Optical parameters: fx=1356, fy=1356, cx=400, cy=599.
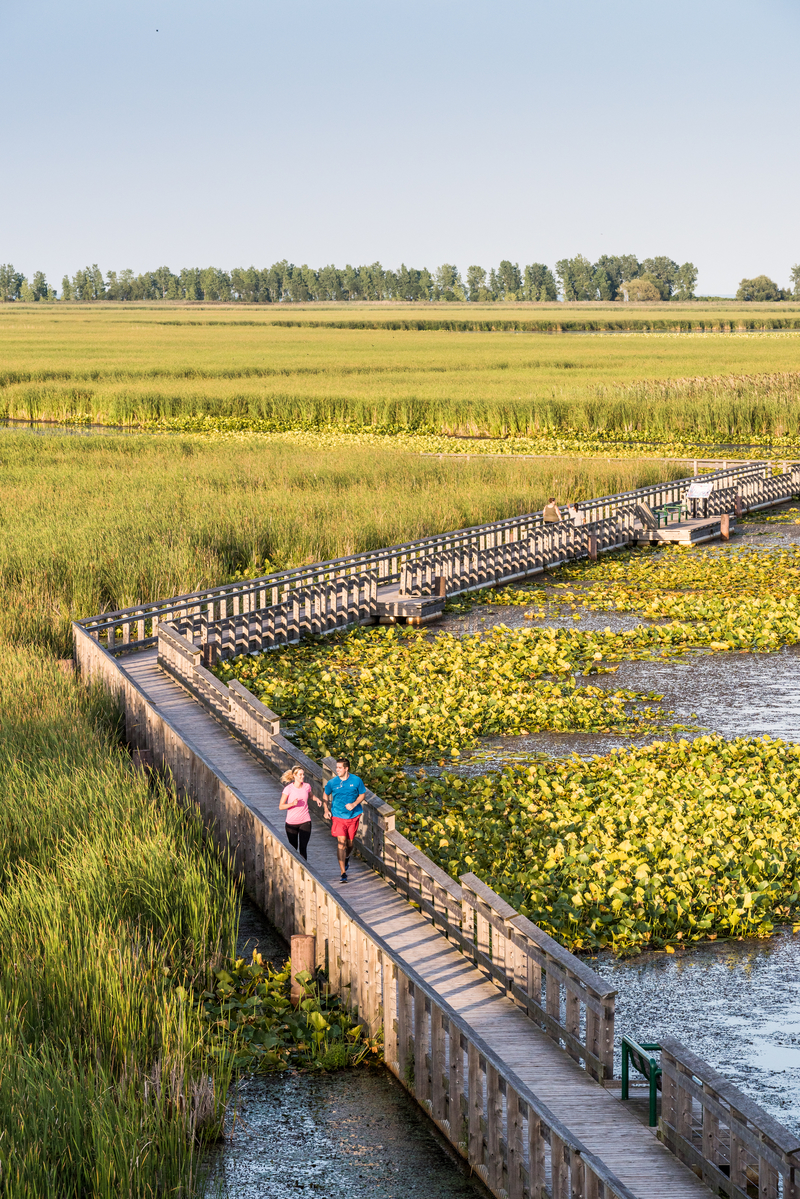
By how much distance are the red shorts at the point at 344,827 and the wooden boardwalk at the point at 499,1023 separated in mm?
395

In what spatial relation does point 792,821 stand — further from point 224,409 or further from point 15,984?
point 224,409

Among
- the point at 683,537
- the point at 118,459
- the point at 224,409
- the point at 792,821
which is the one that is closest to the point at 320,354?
the point at 224,409

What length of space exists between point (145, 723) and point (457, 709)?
4.73 m

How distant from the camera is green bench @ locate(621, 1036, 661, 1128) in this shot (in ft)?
27.2

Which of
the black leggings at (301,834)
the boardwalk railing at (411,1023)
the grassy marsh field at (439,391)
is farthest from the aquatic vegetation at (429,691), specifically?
the grassy marsh field at (439,391)

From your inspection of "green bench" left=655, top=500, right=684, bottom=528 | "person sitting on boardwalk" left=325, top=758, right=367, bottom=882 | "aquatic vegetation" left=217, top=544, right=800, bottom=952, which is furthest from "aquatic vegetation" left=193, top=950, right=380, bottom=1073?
"green bench" left=655, top=500, right=684, bottom=528

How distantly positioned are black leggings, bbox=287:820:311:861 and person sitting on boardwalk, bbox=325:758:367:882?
326 millimetres

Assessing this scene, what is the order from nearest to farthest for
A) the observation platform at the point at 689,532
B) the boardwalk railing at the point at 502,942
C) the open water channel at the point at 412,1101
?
the open water channel at the point at 412,1101
the boardwalk railing at the point at 502,942
the observation platform at the point at 689,532

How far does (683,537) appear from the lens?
36.8 metres

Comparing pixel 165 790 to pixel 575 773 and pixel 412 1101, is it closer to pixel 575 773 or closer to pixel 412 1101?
pixel 575 773

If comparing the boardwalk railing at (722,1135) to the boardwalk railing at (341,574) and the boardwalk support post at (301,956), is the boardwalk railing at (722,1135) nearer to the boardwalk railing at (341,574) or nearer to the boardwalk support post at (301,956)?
the boardwalk support post at (301,956)

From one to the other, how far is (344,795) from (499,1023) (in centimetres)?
337

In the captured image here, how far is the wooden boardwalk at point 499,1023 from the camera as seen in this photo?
7863 millimetres

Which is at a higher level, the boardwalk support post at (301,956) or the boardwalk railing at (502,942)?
the boardwalk railing at (502,942)
